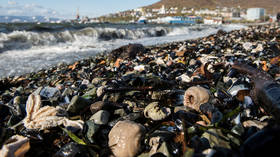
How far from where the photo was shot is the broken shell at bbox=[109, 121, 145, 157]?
1184 mm

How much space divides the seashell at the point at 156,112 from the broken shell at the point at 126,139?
0.31 m

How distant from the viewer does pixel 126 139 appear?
1197mm

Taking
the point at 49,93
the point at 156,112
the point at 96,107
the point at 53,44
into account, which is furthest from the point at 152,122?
the point at 53,44

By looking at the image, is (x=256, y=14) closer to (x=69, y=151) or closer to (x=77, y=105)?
(x=77, y=105)

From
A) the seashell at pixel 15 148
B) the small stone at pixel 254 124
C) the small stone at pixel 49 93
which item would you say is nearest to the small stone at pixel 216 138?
the small stone at pixel 254 124

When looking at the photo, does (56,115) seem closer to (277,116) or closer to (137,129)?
(137,129)

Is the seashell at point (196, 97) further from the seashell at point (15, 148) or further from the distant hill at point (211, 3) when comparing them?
the distant hill at point (211, 3)

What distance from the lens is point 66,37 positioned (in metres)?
14.7

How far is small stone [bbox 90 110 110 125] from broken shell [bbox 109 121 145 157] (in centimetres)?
26

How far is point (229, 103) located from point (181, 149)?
2.64ft

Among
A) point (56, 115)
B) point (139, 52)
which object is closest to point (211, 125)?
point (56, 115)

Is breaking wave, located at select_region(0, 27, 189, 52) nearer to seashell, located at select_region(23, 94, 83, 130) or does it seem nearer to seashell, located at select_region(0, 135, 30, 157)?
seashell, located at select_region(23, 94, 83, 130)

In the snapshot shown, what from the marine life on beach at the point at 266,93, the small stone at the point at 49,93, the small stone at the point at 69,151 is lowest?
the small stone at the point at 69,151

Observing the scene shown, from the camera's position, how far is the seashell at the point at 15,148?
1.08m
